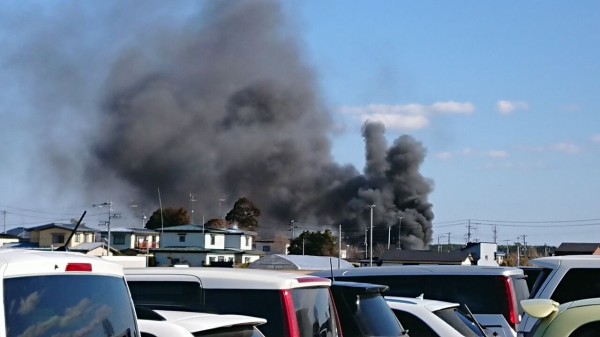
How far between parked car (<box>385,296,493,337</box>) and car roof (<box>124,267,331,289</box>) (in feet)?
9.18

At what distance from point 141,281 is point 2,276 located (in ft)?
13.3

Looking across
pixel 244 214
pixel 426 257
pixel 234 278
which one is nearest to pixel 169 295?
pixel 234 278

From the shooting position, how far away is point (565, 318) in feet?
18.6

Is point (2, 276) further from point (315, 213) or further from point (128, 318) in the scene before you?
point (315, 213)

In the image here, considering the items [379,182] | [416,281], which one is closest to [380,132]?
[379,182]

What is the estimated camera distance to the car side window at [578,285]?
9.58 meters

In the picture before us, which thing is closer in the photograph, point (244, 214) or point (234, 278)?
point (234, 278)

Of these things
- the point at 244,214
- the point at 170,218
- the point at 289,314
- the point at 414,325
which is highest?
the point at 244,214

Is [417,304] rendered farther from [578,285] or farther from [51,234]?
[51,234]

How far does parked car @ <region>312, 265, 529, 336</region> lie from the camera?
14.8 metres

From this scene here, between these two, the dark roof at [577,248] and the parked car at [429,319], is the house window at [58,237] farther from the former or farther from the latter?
the parked car at [429,319]

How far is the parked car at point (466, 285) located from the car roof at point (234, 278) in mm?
5914

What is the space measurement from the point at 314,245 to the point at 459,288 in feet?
262

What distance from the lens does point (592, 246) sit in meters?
63.8
